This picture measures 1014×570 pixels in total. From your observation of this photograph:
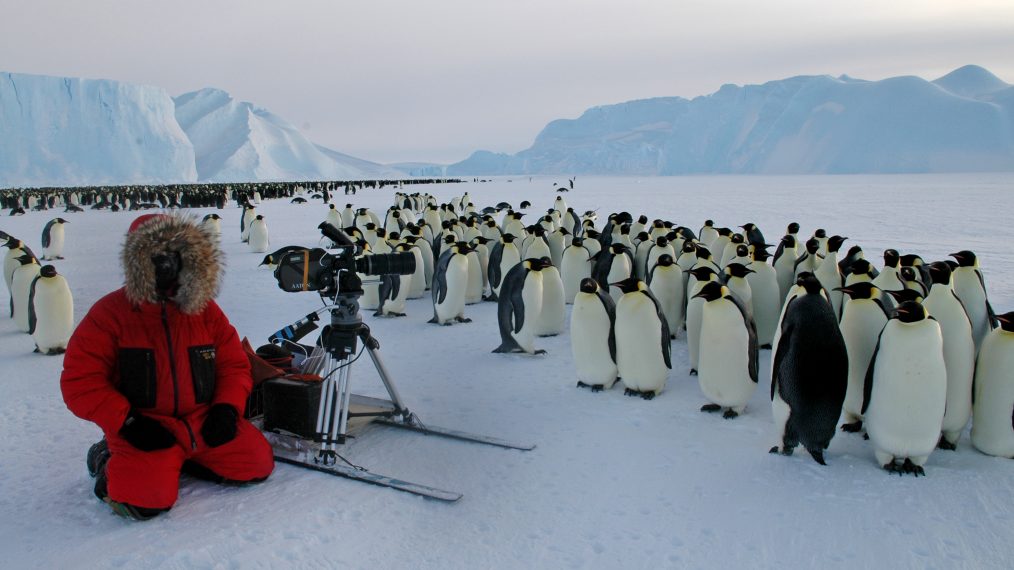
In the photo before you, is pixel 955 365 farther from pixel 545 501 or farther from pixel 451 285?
pixel 451 285

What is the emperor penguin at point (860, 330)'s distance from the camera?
3.24 m

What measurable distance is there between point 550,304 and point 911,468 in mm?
3082

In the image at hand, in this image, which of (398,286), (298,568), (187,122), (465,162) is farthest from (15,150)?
(465,162)

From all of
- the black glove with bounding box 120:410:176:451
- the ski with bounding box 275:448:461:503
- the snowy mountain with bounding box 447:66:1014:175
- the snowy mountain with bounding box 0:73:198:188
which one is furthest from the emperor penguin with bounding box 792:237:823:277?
the snowy mountain with bounding box 447:66:1014:175

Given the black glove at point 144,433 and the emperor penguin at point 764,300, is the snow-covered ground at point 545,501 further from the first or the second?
the emperor penguin at point 764,300

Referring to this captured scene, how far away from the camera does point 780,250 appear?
641cm

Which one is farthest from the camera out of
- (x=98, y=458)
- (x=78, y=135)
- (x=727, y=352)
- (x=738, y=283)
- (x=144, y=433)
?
(x=78, y=135)

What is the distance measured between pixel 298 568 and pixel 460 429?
138 cm

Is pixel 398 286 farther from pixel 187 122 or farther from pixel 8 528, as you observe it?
pixel 187 122

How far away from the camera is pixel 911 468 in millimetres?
2855

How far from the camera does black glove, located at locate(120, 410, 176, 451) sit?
234 centimetres

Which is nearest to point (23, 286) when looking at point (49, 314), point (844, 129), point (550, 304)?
point (49, 314)

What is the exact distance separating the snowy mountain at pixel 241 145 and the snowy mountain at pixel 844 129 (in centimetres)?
4742

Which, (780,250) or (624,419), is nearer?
(624,419)
